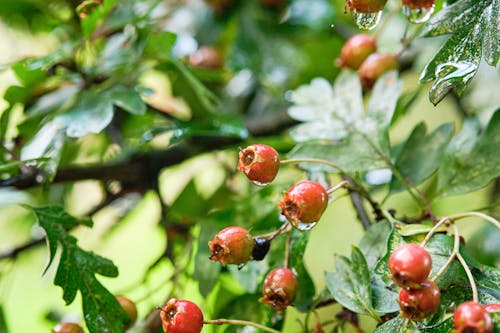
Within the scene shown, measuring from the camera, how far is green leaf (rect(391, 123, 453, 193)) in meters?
0.74

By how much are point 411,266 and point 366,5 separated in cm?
24

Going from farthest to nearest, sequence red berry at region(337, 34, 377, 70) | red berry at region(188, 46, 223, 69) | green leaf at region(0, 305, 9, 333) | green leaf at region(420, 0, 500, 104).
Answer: red berry at region(188, 46, 223, 69) < red berry at region(337, 34, 377, 70) < green leaf at region(0, 305, 9, 333) < green leaf at region(420, 0, 500, 104)

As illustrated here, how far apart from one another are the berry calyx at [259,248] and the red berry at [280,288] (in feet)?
0.09

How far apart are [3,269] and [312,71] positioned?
67 cm

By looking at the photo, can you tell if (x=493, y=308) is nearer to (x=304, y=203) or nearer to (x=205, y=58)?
(x=304, y=203)

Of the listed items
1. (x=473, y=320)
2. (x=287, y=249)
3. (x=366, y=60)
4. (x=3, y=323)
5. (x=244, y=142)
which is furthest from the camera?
(x=244, y=142)

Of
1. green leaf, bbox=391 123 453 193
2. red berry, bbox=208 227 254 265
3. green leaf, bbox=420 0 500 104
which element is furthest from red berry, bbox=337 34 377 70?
red berry, bbox=208 227 254 265

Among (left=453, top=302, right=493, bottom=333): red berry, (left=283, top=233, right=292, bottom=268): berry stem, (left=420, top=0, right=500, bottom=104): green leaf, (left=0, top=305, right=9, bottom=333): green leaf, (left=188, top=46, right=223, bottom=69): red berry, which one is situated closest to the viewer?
(left=453, top=302, right=493, bottom=333): red berry

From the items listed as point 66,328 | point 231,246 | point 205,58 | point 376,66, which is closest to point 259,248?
point 231,246

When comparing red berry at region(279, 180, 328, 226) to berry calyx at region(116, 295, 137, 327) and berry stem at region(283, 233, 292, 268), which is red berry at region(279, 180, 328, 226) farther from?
berry calyx at region(116, 295, 137, 327)

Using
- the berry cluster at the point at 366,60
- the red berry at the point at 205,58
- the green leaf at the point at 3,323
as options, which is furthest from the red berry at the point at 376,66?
the green leaf at the point at 3,323

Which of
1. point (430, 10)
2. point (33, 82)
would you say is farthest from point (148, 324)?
point (430, 10)

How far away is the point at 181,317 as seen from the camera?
0.55m

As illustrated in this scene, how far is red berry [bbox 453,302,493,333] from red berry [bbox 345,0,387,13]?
0.27 m
